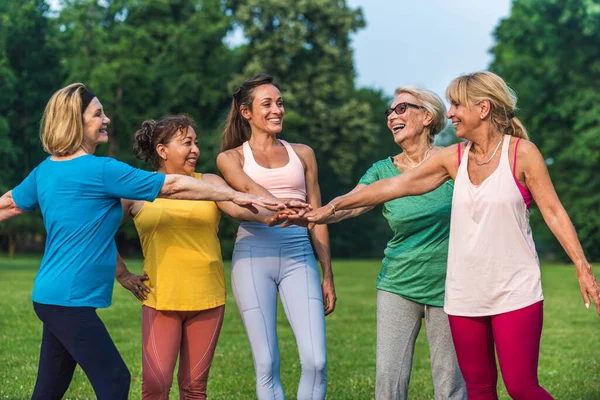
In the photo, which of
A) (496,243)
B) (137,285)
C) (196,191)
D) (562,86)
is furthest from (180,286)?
(562,86)

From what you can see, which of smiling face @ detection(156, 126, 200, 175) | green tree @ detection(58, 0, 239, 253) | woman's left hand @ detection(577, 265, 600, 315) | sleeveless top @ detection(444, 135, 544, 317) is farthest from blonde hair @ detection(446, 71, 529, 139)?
green tree @ detection(58, 0, 239, 253)

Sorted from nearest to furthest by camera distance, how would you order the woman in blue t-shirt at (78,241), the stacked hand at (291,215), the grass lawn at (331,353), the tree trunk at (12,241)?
the woman in blue t-shirt at (78,241)
the stacked hand at (291,215)
the grass lawn at (331,353)
the tree trunk at (12,241)

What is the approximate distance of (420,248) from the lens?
6.18 meters

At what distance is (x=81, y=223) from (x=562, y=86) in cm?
4481

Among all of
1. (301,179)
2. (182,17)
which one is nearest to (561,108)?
(182,17)

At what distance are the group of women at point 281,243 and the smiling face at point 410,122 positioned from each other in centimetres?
1

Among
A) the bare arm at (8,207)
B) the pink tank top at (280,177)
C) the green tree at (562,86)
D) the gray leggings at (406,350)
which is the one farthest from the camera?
the green tree at (562,86)

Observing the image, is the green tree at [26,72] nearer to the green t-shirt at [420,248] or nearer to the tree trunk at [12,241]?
the tree trunk at [12,241]

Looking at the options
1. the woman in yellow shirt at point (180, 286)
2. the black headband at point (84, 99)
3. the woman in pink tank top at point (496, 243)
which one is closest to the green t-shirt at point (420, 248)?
the woman in pink tank top at point (496, 243)

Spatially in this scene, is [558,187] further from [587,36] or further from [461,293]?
[461,293]

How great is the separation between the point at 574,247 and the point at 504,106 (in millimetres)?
925

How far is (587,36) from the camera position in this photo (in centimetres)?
4719

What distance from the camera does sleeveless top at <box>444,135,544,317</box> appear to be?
5086mm

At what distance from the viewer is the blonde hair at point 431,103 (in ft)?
21.3
